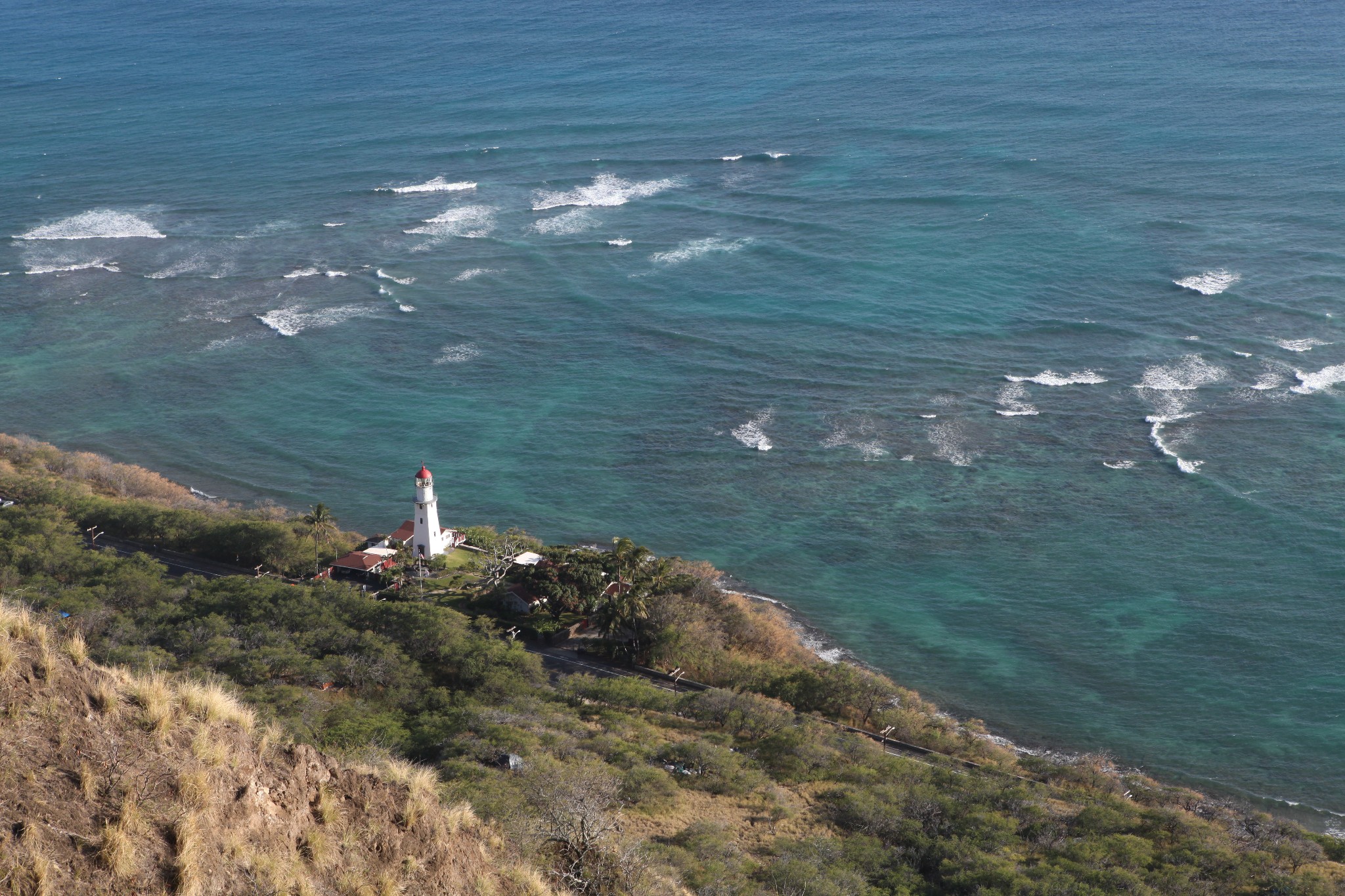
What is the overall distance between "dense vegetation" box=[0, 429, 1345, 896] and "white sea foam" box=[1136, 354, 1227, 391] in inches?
1287

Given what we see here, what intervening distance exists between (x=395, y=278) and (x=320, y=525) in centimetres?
4129

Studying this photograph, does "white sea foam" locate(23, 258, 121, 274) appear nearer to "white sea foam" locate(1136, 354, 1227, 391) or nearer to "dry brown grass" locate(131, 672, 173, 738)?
"white sea foam" locate(1136, 354, 1227, 391)

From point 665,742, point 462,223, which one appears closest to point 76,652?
point 665,742

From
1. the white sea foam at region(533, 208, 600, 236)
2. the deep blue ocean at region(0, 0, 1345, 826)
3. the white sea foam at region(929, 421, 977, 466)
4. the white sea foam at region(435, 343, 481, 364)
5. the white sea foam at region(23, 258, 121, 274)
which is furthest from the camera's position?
the white sea foam at region(533, 208, 600, 236)

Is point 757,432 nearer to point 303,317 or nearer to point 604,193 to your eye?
point 303,317

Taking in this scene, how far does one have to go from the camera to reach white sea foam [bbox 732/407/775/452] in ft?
218

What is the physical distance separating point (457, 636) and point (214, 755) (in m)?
24.7

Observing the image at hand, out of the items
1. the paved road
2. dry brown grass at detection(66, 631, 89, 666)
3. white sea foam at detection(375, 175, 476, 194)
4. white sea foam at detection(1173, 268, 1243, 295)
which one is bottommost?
the paved road

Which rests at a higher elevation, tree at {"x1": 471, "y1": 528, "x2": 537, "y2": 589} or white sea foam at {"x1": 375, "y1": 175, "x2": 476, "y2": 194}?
white sea foam at {"x1": 375, "y1": 175, "x2": 476, "y2": 194}

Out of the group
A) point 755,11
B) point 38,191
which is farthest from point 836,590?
point 755,11

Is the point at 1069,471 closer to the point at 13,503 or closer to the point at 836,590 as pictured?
the point at 836,590

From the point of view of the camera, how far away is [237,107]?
137375 millimetres

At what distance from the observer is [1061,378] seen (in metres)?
71.6

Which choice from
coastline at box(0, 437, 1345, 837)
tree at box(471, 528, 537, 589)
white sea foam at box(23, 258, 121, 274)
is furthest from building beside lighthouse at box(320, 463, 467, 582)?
white sea foam at box(23, 258, 121, 274)
